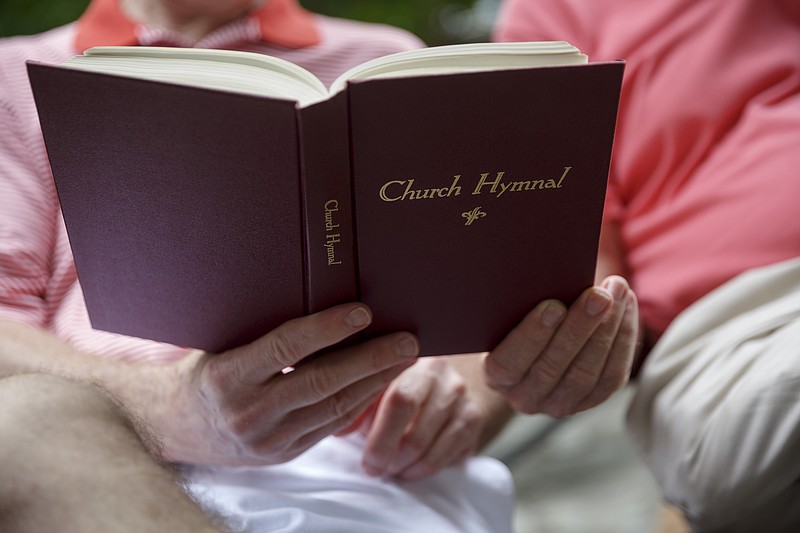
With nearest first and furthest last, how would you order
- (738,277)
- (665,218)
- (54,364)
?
(54,364) < (738,277) < (665,218)

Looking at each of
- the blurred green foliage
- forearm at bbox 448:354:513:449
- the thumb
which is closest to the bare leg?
the thumb

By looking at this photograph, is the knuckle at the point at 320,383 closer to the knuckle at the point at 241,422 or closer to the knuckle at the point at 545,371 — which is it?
the knuckle at the point at 241,422

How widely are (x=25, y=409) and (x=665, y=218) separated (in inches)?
34.2

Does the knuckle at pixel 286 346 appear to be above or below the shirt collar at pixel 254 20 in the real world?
below

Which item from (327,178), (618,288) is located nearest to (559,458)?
(618,288)

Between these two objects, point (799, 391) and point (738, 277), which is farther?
point (738, 277)

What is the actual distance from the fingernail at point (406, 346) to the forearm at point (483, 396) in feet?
0.84

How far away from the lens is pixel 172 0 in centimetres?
119

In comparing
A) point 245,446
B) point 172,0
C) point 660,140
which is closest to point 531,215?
point 245,446

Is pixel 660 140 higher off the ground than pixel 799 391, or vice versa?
pixel 660 140

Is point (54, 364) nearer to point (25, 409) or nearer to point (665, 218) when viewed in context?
point (25, 409)

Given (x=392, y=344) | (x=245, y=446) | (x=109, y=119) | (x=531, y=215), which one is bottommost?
(x=245, y=446)

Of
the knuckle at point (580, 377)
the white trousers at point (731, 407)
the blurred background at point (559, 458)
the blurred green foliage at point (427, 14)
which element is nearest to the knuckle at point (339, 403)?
the knuckle at point (580, 377)

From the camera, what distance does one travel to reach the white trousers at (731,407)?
90 centimetres
